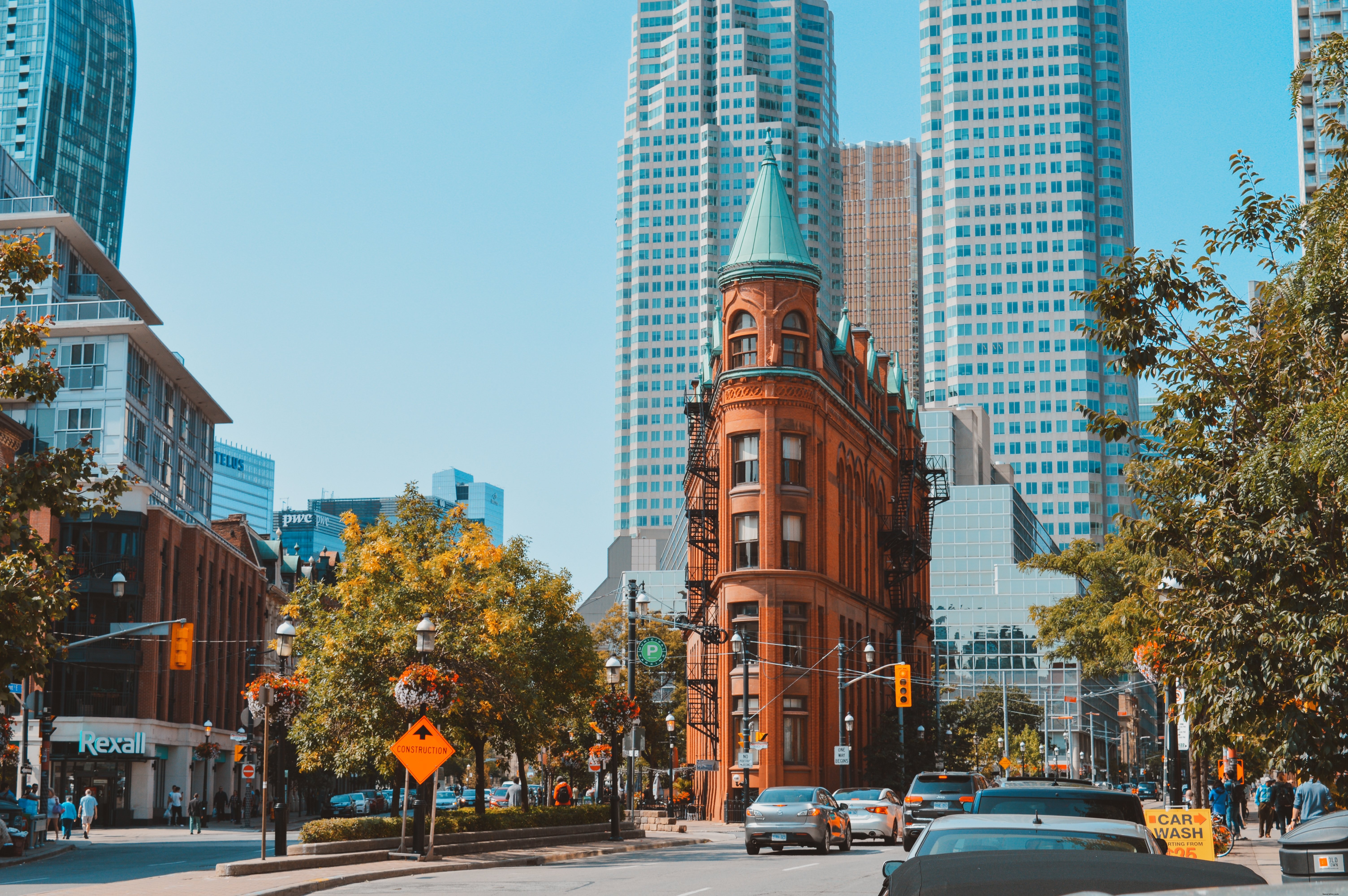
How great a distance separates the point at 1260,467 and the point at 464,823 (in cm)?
2337

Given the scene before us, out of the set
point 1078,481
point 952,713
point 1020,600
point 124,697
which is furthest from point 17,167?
point 1078,481

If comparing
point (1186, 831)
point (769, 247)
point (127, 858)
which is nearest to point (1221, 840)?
point (1186, 831)

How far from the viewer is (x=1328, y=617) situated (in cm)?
1423

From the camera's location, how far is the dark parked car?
1425 centimetres

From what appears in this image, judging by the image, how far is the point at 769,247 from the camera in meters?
64.3

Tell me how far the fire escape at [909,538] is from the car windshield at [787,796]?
1744 inches

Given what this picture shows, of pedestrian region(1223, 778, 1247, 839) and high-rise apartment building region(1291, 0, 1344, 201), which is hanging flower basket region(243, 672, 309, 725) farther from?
high-rise apartment building region(1291, 0, 1344, 201)

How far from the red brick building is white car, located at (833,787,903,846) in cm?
1422

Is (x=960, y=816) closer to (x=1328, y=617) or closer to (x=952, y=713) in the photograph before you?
(x=1328, y=617)

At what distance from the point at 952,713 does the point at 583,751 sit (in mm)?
22536

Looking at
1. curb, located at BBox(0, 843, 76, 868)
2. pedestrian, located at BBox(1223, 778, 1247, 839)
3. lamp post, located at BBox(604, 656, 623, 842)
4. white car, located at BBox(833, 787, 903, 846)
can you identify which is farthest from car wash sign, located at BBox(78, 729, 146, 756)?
pedestrian, located at BBox(1223, 778, 1247, 839)

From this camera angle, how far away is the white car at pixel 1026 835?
396 inches

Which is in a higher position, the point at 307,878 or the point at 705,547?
the point at 705,547

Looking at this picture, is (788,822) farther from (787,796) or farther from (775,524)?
(775,524)
